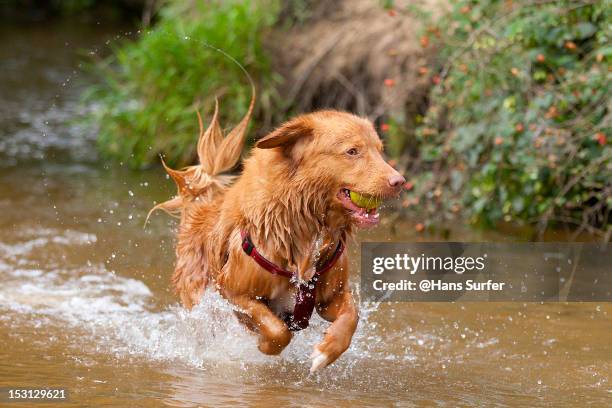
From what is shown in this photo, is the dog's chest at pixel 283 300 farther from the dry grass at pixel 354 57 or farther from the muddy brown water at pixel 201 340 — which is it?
the dry grass at pixel 354 57

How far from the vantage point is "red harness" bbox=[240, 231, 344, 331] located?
16.3 ft

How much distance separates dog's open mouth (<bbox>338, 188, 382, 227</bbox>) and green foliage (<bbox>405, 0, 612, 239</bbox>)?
2762 millimetres

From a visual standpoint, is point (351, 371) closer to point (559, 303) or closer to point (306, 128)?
point (306, 128)

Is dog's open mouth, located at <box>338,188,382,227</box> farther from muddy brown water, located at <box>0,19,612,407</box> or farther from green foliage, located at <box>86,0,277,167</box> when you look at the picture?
green foliage, located at <box>86,0,277,167</box>

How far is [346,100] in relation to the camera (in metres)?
9.62

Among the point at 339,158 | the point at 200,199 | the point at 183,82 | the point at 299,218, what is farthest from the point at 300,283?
the point at 183,82

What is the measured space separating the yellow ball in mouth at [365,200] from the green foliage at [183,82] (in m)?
4.90

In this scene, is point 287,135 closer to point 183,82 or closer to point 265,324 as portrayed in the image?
point 265,324

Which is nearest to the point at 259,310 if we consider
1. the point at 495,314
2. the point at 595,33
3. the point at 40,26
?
the point at 495,314

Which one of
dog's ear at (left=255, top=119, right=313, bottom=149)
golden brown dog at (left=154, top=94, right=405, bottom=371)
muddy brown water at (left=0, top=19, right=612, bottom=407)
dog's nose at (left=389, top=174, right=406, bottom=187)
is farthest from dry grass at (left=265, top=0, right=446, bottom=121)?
dog's nose at (left=389, top=174, right=406, bottom=187)

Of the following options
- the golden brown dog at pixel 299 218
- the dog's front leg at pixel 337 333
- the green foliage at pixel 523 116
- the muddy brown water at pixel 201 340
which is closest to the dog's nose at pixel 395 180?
the golden brown dog at pixel 299 218

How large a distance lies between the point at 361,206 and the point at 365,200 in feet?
0.15

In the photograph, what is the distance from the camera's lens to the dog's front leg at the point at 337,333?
4746 millimetres

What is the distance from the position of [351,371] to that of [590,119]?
2982 millimetres
